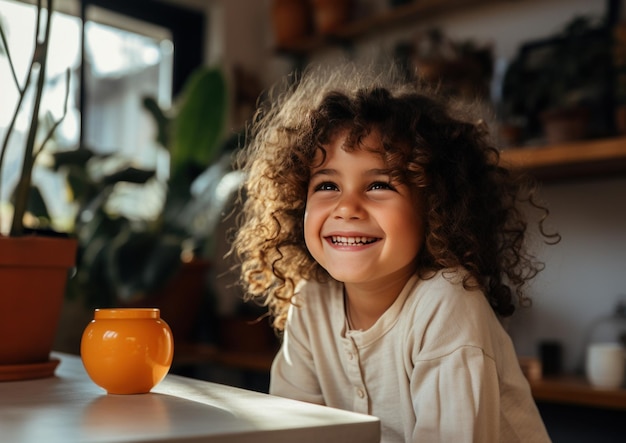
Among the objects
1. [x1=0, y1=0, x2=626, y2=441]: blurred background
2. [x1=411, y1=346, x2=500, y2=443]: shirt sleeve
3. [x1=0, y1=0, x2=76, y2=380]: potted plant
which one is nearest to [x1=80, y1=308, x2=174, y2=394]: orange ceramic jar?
[x1=0, y1=0, x2=76, y2=380]: potted plant

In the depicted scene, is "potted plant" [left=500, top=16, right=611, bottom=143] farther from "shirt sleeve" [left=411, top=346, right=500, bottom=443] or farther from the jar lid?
the jar lid

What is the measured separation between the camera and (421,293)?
1.02 meters

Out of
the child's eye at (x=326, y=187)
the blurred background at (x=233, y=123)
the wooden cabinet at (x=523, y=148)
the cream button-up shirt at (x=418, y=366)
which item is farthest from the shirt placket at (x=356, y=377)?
the blurred background at (x=233, y=123)

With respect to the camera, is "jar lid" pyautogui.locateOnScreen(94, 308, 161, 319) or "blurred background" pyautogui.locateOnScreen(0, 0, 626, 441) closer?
"jar lid" pyautogui.locateOnScreen(94, 308, 161, 319)

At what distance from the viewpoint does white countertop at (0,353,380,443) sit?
1.69ft

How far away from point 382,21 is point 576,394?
5.08 ft

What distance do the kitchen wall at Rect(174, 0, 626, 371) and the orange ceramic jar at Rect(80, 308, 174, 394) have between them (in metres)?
1.43

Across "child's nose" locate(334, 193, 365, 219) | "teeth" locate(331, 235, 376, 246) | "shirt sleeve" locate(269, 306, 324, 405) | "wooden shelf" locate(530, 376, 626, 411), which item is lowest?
"wooden shelf" locate(530, 376, 626, 411)

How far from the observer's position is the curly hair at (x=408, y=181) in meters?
1.09

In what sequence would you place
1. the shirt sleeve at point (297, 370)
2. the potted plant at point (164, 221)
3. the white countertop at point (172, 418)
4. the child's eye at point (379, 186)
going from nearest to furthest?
the white countertop at point (172, 418) → the child's eye at point (379, 186) → the shirt sleeve at point (297, 370) → the potted plant at point (164, 221)

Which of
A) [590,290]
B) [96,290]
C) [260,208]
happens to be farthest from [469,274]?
[96,290]

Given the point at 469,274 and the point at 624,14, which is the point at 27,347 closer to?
the point at 469,274

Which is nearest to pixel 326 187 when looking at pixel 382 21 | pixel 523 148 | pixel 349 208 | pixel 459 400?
pixel 349 208

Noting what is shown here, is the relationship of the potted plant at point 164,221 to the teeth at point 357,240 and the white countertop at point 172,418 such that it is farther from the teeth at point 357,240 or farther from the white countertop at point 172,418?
the white countertop at point 172,418
